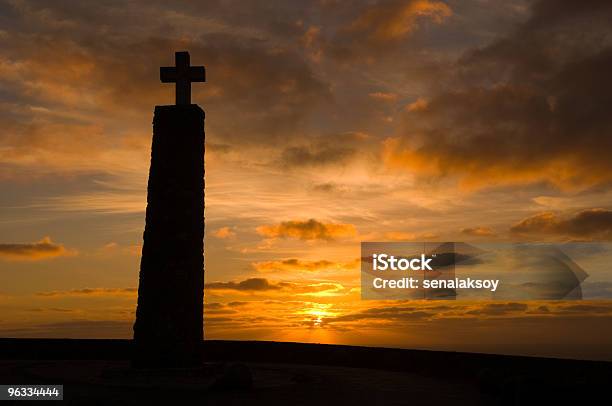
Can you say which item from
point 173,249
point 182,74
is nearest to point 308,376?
point 173,249

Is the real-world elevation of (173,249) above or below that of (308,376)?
above

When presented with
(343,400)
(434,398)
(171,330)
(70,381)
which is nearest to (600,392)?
(434,398)

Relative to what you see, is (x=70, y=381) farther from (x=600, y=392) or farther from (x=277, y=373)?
(x=600, y=392)

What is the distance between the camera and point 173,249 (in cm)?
1802

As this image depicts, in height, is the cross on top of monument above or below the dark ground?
above

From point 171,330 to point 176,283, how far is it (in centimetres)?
117

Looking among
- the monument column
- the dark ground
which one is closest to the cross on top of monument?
the monument column

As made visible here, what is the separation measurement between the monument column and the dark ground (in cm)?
66

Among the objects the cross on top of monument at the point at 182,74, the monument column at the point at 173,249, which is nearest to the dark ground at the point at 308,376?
the monument column at the point at 173,249

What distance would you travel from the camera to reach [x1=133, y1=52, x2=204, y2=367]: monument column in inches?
702

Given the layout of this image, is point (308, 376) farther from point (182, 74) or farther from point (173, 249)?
point (182, 74)

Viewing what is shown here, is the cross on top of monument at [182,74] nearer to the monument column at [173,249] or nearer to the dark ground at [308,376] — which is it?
the monument column at [173,249]

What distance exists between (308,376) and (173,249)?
15.6ft

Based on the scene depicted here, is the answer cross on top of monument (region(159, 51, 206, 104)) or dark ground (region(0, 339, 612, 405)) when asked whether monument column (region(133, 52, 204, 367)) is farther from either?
cross on top of monument (region(159, 51, 206, 104))
